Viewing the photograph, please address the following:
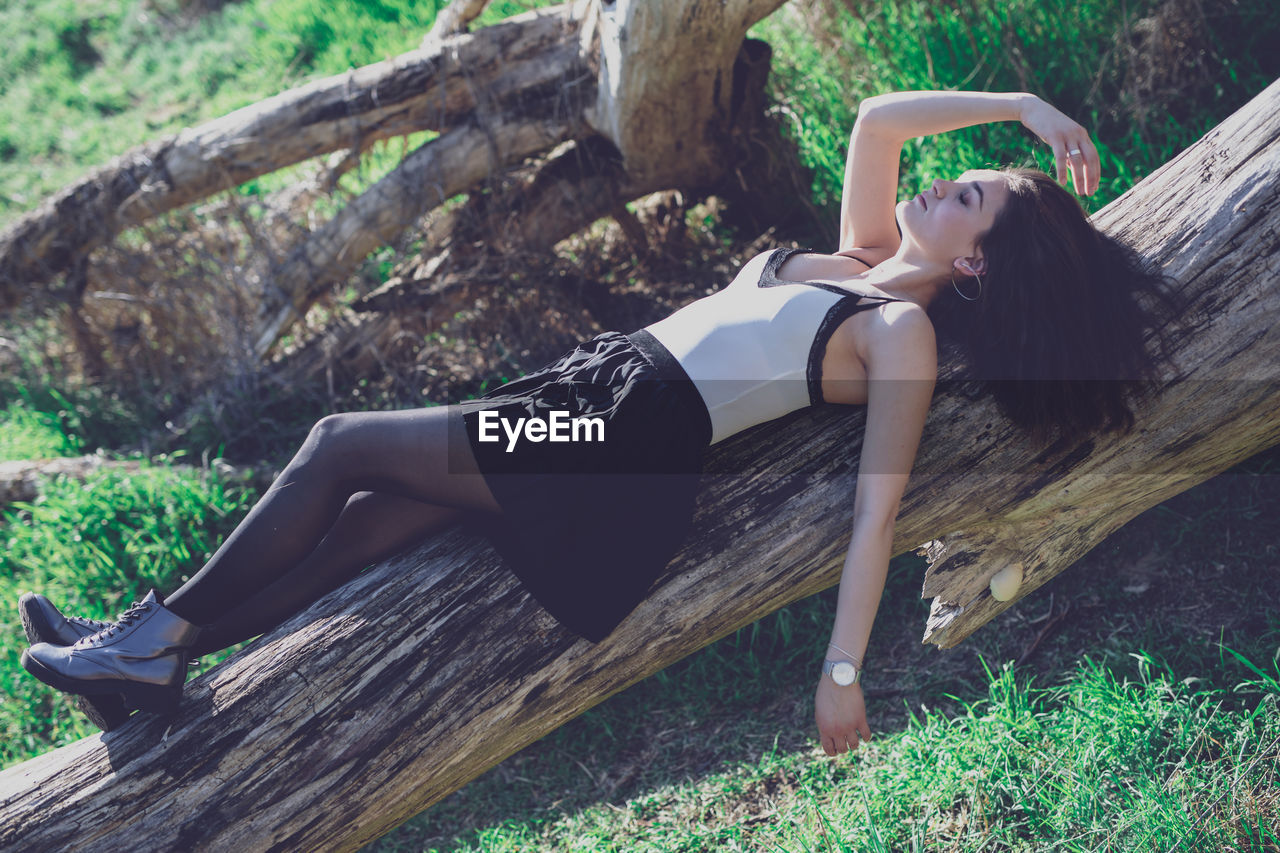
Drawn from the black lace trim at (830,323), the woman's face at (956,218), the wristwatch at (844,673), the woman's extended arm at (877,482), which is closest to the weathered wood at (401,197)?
the woman's face at (956,218)

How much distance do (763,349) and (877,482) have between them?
1.63 feet

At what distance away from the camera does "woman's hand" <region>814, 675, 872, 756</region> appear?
230cm

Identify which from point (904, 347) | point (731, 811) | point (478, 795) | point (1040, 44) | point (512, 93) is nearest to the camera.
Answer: point (904, 347)

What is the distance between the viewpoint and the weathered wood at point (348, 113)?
14.9 feet

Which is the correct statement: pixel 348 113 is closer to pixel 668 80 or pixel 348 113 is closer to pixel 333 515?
pixel 668 80

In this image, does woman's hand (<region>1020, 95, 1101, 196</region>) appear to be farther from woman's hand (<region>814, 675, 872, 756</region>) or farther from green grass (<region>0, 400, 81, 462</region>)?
green grass (<region>0, 400, 81, 462</region>)

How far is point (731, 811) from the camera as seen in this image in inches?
118

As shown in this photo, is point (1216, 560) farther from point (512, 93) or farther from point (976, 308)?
point (512, 93)

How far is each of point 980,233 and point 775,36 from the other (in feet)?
10.7

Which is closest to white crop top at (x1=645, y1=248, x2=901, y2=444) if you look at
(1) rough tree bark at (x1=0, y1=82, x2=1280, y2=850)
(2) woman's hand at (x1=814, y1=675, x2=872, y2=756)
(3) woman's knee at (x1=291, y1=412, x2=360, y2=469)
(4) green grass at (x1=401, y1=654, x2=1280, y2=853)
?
(1) rough tree bark at (x1=0, y1=82, x2=1280, y2=850)

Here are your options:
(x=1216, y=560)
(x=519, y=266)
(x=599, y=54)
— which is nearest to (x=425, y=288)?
(x=519, y=266)

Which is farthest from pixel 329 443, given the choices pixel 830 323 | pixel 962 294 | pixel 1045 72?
pixel 1045 72

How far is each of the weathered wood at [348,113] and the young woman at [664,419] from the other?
2356mm

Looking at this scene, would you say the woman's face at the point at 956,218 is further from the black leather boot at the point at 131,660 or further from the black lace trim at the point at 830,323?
the black leather boot at the point at 131,660
